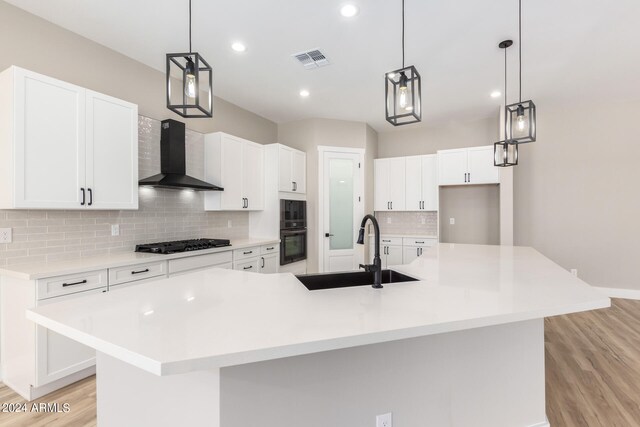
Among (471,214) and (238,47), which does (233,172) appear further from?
(471,214)

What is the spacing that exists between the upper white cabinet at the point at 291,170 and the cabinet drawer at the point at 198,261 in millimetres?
1415

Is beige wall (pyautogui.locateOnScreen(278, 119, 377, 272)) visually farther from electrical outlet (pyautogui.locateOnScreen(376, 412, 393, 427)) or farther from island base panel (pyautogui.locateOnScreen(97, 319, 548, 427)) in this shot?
electrical outlet (pyautogui.locateOnScreen(376, 412, 393, 427))

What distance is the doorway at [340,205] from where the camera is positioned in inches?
205

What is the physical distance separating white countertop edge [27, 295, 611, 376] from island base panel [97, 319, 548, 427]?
297mm

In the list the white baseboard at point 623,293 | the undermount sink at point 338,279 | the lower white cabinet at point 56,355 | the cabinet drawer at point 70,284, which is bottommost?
the white baseboard at point 623,293

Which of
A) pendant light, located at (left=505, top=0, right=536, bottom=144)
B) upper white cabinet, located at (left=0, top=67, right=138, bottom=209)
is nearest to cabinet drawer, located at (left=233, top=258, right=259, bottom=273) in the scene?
upper white cabinet, located at (left=0, top=67, right=138, bottom=209)

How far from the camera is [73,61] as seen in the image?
9.20 feet

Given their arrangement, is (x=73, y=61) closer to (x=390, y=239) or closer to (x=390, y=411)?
(x=390, y=411)

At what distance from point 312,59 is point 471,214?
384 centimetres

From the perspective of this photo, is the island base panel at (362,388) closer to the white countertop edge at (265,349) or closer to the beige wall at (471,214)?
the white countertop edge at (265,349)

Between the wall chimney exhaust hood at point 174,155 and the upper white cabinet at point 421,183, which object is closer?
the wall chimney exhaust hood at point 174,155

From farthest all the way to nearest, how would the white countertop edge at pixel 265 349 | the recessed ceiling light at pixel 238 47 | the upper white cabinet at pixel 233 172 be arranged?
the upper white cabinet at pixel 233 172
the recessed ceiling light at pixel 238 47
the white countertop edge at pixel 265 349

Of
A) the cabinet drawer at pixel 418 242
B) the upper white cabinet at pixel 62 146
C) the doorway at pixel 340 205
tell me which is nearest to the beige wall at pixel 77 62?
the upper white cabinet at pixel 62 146

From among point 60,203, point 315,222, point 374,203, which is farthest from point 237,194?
point 374,203
